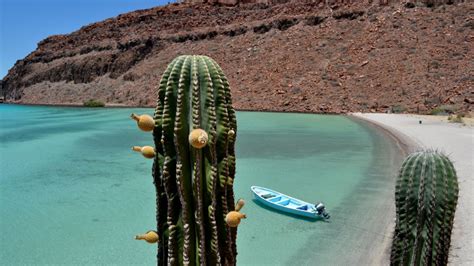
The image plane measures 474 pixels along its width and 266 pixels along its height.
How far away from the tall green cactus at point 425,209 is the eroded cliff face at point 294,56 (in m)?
29.6

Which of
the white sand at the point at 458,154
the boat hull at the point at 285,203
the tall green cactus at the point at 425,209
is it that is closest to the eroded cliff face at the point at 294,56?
the white sand at the point at 458,154

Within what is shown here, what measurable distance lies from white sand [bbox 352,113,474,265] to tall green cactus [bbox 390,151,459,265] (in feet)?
5.53

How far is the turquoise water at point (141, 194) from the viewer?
811cm

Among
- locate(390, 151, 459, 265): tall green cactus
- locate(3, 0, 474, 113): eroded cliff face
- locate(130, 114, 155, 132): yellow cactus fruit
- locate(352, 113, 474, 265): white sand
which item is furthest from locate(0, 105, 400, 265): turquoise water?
locate(3, 0, 474, 113): eroded cliff face

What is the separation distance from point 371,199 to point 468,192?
2.16m

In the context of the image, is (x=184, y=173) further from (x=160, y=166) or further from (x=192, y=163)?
(x=160, y=166)

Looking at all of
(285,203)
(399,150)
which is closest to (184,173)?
(285,203)

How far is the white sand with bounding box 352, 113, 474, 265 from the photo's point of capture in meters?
6.25

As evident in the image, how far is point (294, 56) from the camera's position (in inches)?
1735

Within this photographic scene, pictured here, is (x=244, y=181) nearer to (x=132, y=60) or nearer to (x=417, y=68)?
(x=417, y=68)

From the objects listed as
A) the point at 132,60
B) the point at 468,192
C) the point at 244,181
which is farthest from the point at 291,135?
the point at 132,60

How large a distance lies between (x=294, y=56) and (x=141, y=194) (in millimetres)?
34308

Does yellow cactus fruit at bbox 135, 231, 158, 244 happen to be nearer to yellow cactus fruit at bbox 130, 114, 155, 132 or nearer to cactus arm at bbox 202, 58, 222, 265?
cactus arm at bbox 202, 58, 222, 265

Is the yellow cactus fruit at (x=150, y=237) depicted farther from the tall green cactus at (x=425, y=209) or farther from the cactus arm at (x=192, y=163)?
the tall green cactus at (x=425, y=209)
